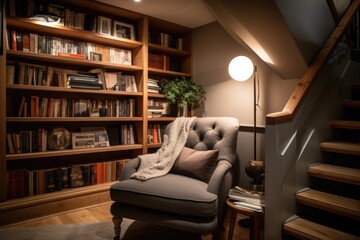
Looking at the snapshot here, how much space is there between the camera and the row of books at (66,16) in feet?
7.90

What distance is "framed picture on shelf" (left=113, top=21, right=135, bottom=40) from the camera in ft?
9.90

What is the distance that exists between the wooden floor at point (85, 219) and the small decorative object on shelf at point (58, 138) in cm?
67

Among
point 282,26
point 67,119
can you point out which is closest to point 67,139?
point 67,119

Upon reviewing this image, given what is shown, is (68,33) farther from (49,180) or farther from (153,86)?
(49,180)

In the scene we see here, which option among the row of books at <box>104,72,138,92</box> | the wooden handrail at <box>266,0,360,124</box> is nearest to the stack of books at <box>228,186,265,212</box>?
the wooden handrail at <box>266,0,360,124</box>

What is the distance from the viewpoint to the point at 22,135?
2441mm

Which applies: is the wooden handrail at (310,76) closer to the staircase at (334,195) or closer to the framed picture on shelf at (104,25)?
the staircase at (334,195)

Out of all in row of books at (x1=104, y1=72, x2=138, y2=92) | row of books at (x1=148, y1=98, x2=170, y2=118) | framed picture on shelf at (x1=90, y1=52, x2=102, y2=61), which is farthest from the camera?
row of books at (x1=148, y1=98, x2=170, y2=118)

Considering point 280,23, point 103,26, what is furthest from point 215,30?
point 280,23

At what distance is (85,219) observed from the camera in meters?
2.40

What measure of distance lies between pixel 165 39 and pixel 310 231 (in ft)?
9.06

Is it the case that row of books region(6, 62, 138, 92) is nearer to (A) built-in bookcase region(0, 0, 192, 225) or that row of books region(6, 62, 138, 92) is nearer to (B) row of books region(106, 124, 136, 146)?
(A) built-in bookcase region(0, 0, 192, 225)

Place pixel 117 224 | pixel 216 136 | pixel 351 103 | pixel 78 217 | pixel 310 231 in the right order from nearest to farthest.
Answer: pixel 310 231, pixel 117 224, pixel 351 103, pixel 216 136, pixel 78 217

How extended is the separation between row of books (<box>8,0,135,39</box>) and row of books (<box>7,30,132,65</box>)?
6.7 inches
